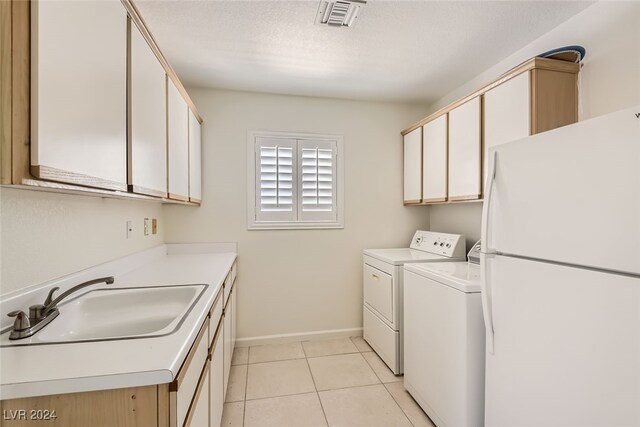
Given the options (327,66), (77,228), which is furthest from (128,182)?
(327,66)

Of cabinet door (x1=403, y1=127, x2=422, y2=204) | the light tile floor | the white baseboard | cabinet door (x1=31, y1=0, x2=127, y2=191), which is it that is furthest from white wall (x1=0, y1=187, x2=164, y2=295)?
cabinet door (x1=403, y1=127, x2=422, y2=204)

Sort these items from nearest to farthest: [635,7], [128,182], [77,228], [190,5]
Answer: [128,182]
[77,228]
[635,7]
[190,5]

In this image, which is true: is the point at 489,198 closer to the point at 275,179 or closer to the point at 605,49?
the point at 605,49

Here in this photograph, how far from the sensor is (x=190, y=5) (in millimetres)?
1691

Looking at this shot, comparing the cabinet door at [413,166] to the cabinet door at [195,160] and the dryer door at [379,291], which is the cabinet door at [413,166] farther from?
the cabinet door at [195,160]

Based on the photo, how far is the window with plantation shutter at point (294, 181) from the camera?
292 centimetres

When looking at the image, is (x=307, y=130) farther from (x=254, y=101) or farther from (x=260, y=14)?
(x=260, y=14)

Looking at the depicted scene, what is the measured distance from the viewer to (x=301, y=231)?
119 inches

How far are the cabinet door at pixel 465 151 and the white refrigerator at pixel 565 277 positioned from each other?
0.78 meters

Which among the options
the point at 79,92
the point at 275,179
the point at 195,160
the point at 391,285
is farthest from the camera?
the point at 275,179

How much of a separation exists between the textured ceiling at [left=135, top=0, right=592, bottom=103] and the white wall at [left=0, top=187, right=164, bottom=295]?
1.23 m

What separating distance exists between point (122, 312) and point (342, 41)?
2.12m

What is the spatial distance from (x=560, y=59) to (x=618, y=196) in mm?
1335

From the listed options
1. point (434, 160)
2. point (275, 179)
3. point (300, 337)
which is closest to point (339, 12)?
point (434, 160)
